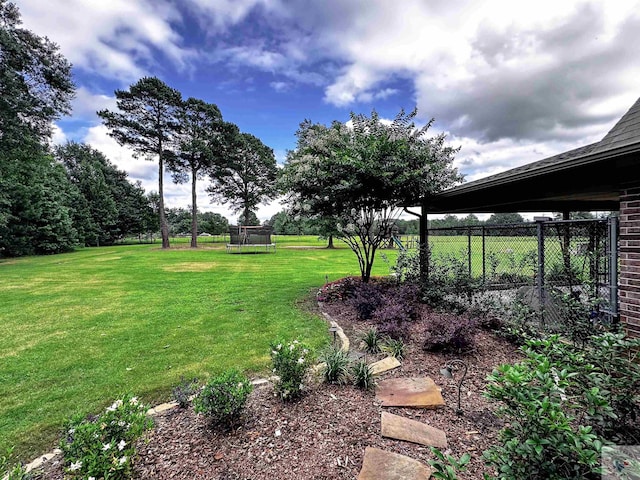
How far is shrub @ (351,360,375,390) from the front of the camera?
94.6 inches

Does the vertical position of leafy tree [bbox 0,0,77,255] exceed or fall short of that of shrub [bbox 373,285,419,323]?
it exceeds it

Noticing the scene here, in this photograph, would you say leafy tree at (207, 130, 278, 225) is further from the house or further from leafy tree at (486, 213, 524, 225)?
the house

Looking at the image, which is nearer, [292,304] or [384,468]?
[384,468]

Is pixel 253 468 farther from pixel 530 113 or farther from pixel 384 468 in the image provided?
pixel 530 113

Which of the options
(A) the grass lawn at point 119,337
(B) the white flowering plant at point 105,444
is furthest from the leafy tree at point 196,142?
(B) the white flowering plant at point 105,444

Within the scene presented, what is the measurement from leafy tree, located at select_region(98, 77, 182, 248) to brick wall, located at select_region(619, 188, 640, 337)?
819 inches

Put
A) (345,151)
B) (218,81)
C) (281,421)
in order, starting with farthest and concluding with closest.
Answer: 1. (218,81)
2. (345,151)
3. (281,421)

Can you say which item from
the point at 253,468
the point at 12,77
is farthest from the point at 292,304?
the point at 12,77

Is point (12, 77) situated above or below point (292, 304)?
above

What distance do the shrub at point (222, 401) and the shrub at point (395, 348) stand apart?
158 cm

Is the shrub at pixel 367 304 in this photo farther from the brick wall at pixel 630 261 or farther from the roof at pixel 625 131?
the roof at pixel 625 131

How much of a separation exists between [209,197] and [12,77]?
16.7m

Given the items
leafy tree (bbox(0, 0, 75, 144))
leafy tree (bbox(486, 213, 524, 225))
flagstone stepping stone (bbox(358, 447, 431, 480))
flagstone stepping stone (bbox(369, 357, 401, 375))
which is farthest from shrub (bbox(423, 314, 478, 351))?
leafy tree (bbox(0, 0, 75, 144))

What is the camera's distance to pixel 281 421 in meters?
1.98
